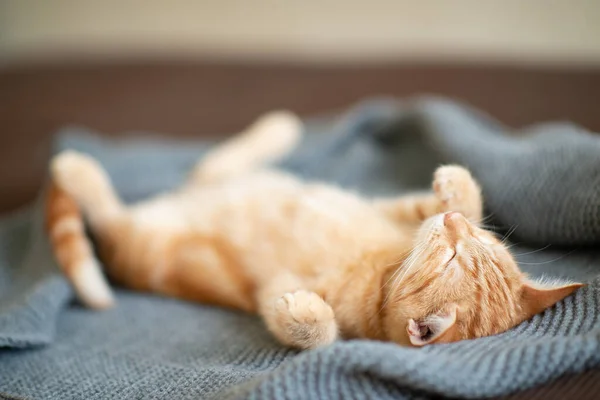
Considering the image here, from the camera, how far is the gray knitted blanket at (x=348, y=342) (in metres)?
0.72

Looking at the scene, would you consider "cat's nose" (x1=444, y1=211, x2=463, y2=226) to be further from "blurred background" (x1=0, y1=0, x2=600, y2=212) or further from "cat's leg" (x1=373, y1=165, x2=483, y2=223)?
"blurred background" (x1=0, y1=0, x2=600, y2=212)

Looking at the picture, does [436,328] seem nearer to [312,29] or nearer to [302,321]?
[302,321]

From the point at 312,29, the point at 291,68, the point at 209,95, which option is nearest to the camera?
the point at 209,95

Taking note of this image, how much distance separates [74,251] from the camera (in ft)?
4.23

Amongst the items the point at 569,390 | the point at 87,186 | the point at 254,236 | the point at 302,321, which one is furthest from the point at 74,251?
the point at 569,390

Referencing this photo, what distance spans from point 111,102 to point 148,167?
0.57m

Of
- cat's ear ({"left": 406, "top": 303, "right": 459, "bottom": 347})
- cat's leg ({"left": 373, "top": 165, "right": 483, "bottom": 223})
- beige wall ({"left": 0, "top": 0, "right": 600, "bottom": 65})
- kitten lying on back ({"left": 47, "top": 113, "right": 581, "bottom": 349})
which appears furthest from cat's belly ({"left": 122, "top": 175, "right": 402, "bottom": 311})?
beige wall ({"left": 0, "top": 0, "right": 600, "bottom": 65})

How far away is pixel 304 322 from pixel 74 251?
2.17ft

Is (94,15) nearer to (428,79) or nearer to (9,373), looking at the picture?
(428,79)

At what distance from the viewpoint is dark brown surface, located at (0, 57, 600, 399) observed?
1729 mm

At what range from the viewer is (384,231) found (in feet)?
4.01

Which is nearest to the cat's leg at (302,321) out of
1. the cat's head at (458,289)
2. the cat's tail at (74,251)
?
the cat's head at (458,289)

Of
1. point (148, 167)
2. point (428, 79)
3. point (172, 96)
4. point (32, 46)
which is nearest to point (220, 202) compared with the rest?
point (148, 167)

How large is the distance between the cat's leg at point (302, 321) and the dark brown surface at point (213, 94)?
1.02m
